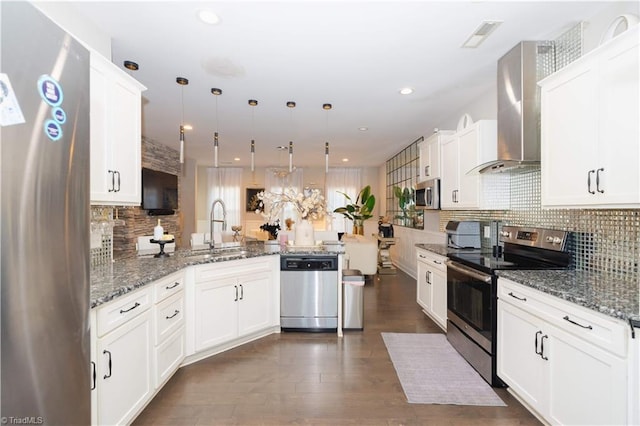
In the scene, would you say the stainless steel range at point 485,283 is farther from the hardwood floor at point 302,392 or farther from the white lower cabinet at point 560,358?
the hardwood floor at point 302,392

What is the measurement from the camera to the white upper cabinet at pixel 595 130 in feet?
5.19

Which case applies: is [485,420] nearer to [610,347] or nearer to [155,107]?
[610,347]

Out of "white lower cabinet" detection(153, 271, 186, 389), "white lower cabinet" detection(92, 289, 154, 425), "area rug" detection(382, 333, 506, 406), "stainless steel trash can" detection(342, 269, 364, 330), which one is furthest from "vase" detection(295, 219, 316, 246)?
"white lower cabinet" detection(92, 289, 154, 425)

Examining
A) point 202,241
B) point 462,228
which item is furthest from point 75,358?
point 462,228

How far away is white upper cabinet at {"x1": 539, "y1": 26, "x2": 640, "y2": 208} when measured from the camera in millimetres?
1581

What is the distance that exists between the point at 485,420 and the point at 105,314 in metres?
2.34

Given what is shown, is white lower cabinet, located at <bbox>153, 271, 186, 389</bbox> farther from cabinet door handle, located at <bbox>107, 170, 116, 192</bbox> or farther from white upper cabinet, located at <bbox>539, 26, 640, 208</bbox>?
white upper cabinet, located at <bbox>539, 26, 640, 208</bbox>

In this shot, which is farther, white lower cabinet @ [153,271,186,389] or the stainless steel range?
the stainless steel range

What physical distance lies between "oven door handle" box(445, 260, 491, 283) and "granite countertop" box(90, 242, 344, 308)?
1109 millimetres

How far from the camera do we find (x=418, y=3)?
201cm

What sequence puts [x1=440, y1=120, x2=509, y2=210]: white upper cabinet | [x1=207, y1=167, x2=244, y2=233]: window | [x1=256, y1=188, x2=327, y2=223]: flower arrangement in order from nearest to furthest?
[x1=440, y1=120, x2=509, y2=210]: white upper cabinet → [x1=256, y1=188, x2=327, y2=223]: flower arrangement → [x1=207, y1=167, x2=244, y2=233]: window

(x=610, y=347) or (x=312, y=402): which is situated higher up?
(x=610, y=347)

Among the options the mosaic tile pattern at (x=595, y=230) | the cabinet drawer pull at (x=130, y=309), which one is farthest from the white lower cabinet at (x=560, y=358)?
the cabinet drawer pull at (x=130, y=309)

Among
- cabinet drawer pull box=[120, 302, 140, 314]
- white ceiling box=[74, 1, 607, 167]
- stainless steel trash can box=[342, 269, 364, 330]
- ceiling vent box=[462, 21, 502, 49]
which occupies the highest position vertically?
white ceiling box=[74, 1, 607, 167]
